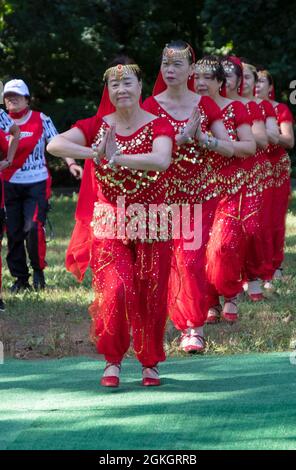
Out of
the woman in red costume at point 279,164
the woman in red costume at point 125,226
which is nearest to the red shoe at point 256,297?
the woman in red costume at point 279,164

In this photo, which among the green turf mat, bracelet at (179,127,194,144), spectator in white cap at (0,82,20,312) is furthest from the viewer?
spectator in white cap at (0,82,20,312)

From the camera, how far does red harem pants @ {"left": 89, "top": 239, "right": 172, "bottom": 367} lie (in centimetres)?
688

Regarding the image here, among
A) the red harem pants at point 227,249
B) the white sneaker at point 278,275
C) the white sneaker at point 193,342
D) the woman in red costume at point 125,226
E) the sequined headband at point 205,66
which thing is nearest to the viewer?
the woman in red costume at point 125,226

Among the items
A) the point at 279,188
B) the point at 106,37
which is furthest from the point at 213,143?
the point at 106,37

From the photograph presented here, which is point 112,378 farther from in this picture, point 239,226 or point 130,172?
point 239,226

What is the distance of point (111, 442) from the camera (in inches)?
229

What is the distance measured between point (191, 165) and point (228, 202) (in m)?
1.36

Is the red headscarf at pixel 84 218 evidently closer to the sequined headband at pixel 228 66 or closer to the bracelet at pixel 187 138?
the bracelet at pixel 187 138

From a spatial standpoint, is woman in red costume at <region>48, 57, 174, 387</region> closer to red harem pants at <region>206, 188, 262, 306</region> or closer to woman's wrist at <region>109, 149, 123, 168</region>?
woman's wrist at <region>109, 149, 123, 168</region>

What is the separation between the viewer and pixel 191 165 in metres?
8.27

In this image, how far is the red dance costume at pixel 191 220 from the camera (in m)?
8.20

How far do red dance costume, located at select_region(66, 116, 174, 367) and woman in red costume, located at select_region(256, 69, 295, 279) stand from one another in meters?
4.60

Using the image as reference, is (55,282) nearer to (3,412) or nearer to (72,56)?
(3,412)

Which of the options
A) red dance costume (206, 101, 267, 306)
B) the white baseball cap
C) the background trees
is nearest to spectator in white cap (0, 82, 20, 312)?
the white baseball cap
